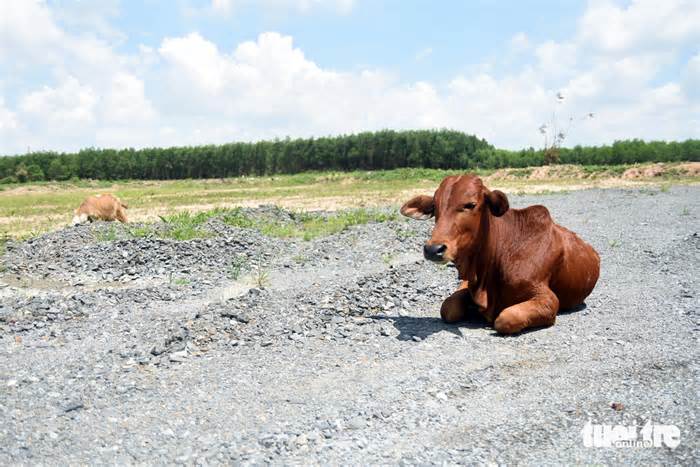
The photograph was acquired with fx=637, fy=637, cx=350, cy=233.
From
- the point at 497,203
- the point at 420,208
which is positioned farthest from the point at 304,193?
the point at 497,203

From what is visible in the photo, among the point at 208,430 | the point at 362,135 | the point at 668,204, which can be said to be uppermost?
the point at 362,135

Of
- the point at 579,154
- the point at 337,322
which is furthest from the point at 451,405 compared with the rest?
the point at 579,154

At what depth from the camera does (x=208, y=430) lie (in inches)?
185

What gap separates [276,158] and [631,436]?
2438 inches

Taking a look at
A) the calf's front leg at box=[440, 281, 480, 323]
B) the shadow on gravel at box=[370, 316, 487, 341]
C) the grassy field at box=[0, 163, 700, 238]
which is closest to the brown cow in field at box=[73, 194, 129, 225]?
the grassy field at box=[0, 163, 700, 238]

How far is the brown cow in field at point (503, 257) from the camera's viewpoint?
6457 mm

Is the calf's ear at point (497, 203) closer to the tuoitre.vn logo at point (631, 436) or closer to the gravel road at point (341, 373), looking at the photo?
the gravel road at point (341, 373)

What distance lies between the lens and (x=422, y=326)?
705 cm

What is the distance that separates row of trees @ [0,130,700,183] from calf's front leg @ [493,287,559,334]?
161 ft

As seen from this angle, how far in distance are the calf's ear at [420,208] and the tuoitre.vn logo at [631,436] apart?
302cm

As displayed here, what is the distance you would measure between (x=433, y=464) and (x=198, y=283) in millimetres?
7437

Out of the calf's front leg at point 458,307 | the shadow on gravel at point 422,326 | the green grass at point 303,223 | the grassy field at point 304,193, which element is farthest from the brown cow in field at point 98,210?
the calf's front leg at point 458,307

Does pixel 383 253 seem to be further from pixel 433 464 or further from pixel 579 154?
pixel 579 154

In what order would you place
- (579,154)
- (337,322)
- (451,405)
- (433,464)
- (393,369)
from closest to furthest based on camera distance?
1. (433,464)
2. (451,405)
3. (393,369)
4. (337,322)
5. (579,154)
